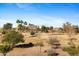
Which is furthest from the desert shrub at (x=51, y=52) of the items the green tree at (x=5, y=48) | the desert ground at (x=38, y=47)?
the green tree at (x=5, y=48)

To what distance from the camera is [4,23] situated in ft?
17.7

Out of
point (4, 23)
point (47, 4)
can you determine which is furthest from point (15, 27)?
point (47, 4)

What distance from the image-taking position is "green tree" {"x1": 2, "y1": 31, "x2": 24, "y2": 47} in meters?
5.40

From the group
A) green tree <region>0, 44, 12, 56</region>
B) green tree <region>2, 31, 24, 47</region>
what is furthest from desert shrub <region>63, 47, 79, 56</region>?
green tree <region>0, 44, 12, 56</region>

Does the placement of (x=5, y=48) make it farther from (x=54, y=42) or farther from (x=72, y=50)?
(x=72, y=50)

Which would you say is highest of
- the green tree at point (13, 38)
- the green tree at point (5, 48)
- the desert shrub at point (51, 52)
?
the green tree at point (13, 38)

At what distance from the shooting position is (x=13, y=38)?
540 centimetres

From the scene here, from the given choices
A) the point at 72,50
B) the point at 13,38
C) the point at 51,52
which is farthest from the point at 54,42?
the point at 13,38

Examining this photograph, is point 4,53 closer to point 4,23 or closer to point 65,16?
point 4,23

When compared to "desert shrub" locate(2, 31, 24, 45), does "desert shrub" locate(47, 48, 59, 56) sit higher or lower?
lower

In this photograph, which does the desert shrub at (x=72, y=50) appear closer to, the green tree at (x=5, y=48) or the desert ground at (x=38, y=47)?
the desert ground at (x=38, y=47)

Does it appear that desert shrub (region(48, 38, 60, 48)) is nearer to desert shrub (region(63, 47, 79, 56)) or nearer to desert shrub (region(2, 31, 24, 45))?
desert shrub (region(63, 47, 79, 56))

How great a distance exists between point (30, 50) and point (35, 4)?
0.55 meters

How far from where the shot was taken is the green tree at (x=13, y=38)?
213 inches
